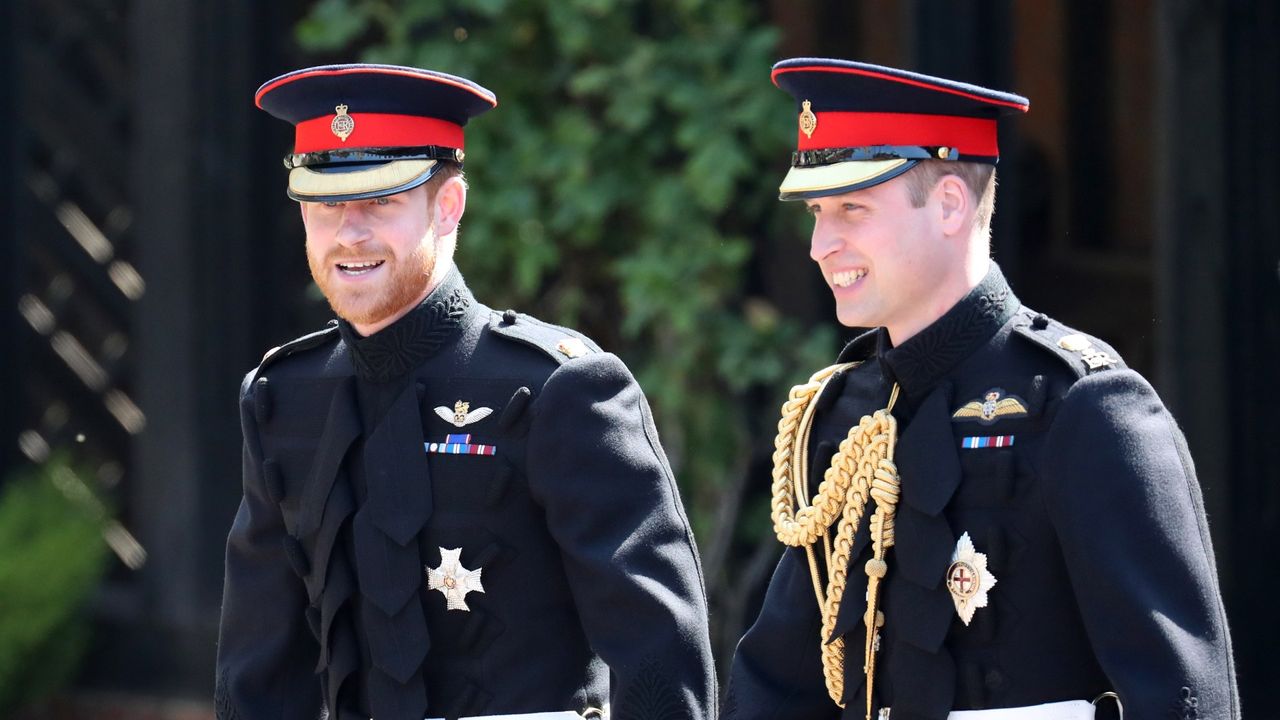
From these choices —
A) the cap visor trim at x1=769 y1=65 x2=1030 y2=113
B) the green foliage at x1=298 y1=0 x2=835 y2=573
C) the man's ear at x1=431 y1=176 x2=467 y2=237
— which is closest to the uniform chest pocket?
the man's ear at x1=431 y1=176 x2=467 y2=237

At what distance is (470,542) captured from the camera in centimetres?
329

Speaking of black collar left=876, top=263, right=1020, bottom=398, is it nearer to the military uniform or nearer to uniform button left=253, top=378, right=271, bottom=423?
the military uniform

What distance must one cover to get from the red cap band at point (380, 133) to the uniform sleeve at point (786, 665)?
0.95 m

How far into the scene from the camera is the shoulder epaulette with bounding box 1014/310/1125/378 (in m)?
2.91

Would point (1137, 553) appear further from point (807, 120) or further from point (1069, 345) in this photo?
point (807, 120)

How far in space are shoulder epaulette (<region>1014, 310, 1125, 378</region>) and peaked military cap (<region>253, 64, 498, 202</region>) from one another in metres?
1.05

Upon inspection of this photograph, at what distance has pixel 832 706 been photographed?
3.22 m

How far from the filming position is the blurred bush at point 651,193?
5961 mm

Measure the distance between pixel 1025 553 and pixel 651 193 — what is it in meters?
3.34

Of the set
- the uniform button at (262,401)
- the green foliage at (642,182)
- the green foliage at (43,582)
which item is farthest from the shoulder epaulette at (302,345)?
the green foliage at (43,582)

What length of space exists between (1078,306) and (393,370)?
2882 mm

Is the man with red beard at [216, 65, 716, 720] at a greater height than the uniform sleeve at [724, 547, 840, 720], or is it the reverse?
the man with red beard at [216, 65, 716, 720]

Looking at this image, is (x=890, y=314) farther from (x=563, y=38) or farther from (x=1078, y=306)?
(x=563, y=38)

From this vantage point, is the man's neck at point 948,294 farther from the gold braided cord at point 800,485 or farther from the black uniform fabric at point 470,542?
the black uniform fabric at point 470,542
